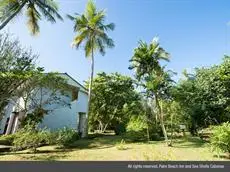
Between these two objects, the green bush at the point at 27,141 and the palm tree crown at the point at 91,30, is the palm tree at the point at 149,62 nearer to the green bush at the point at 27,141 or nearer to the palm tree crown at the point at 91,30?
the palm tree crown at the point at 91,30

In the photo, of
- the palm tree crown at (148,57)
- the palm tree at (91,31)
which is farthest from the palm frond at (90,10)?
the palm tree crown at (148,57)

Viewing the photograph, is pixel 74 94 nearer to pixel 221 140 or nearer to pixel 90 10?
pixel 90 10

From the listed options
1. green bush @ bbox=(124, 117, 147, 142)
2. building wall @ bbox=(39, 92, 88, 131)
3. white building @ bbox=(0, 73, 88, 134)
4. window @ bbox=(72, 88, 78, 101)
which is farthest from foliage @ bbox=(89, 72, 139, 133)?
green bush @ bbox=(124, 117, 147, 142)

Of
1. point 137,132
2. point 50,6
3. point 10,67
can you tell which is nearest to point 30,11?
point 50,6

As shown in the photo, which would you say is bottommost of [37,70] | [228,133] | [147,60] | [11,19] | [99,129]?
[228,133]

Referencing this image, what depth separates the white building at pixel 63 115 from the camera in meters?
23.4

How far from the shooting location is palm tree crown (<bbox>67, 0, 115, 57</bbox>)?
84.8 feet

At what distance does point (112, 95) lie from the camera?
109 feet

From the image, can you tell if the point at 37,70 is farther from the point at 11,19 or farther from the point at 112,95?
the point at 112,95

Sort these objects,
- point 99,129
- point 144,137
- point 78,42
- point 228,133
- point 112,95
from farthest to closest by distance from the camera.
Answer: point 99,129 < point 112,95 < point 78,42 < point 144,137 < point 228,133

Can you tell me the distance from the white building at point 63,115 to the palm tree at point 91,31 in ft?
10.3

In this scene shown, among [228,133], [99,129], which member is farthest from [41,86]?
[99,129]

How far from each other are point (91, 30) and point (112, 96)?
424 inches

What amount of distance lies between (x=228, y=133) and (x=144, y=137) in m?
10.3
